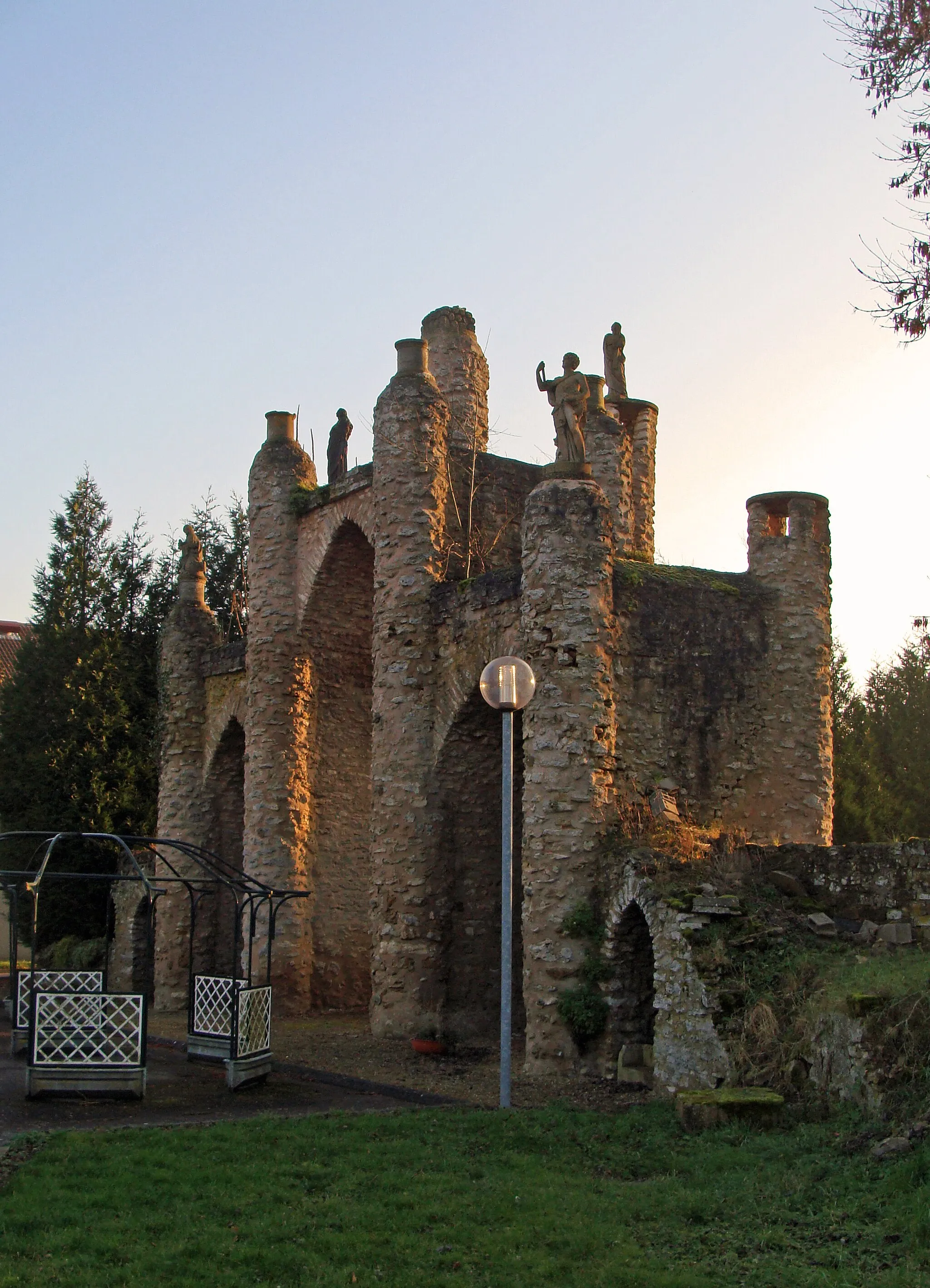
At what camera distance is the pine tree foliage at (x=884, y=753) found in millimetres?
24547

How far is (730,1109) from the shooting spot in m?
9.04

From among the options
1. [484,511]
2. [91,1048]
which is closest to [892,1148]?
[91,1048]

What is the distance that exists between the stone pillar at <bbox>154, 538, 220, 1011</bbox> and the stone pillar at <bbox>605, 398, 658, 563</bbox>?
8430 mm

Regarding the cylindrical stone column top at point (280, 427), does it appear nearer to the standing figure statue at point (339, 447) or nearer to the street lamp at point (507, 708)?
the standing figure statue at point (339, 447)

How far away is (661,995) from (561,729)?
3198 mm

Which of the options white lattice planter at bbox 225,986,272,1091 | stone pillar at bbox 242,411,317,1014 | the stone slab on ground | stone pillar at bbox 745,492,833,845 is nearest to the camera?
the stone slab on ground

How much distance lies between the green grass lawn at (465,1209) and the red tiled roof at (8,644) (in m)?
26.0

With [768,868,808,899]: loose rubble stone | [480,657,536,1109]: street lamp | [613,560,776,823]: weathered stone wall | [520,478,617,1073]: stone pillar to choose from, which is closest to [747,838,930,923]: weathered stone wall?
[768,868,808,899]: loose rubble stone

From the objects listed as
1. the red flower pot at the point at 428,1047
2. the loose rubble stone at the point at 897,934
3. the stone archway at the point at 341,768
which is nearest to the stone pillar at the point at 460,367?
the stone archway at the point at 341,768

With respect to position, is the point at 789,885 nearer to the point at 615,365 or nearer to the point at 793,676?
A: the point at 793,676

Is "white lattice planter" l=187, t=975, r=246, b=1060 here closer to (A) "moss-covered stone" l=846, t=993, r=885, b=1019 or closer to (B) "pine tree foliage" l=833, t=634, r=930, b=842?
(A) "moss-covered stone" l=846, t=993, r=885, b=1019

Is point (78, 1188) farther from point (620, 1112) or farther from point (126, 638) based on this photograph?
point (126, 638)

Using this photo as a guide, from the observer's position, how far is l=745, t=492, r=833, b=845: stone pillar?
15.5 meters

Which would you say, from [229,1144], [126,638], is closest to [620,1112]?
[229,1144]
